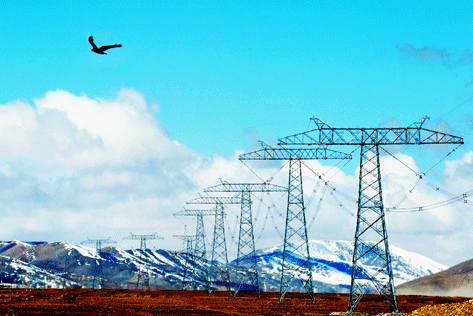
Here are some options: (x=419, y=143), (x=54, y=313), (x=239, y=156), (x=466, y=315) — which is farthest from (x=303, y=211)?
(x=466, y=315)

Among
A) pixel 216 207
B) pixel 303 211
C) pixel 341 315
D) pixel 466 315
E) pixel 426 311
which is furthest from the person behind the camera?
pixel 216 207

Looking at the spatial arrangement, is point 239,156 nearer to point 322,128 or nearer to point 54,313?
point 322,128

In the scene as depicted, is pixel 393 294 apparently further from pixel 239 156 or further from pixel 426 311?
pixel 239 156

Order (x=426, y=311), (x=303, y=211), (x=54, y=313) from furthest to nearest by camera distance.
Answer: (x=303, y=211), (x=54, y=313), (x=426, y=311)

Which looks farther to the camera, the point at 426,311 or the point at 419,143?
the point at 419,143

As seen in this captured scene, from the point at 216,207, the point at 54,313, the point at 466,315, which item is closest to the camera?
the point at 466,315

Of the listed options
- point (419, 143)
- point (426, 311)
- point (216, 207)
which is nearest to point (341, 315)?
point (426, 311)

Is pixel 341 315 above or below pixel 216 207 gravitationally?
below

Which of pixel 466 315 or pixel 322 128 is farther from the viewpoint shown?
pixel 322 128

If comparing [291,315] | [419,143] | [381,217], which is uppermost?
[419,143]
